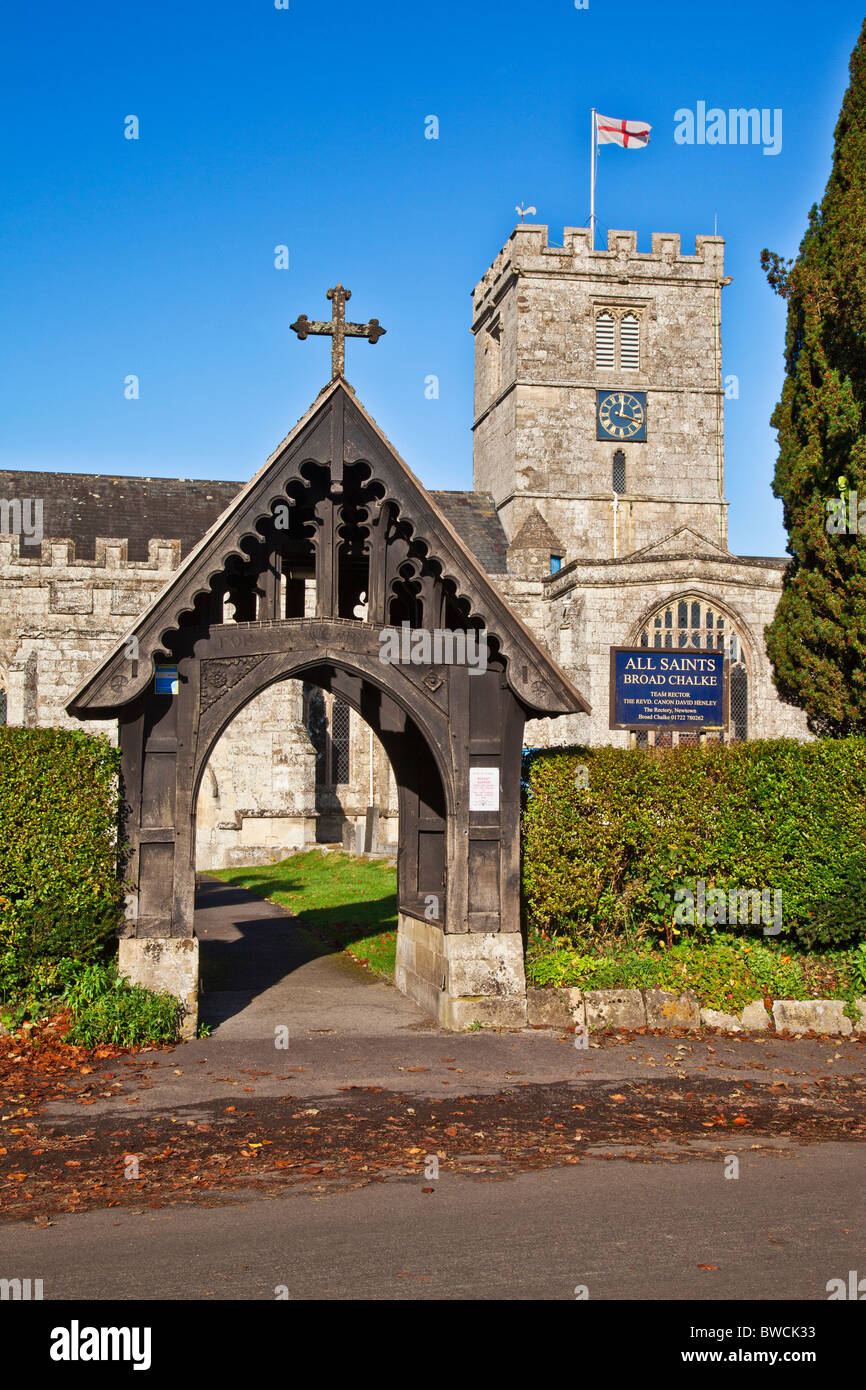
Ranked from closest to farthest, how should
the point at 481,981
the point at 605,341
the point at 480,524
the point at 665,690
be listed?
the point at 481,981, the point at 665,690, the point at 480,524, the point at 605,341

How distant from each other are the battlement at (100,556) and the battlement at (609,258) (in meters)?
18.1

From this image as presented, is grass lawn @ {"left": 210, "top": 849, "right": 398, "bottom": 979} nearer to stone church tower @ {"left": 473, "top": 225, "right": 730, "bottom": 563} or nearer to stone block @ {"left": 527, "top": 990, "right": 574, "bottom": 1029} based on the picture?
stone block @ {"left": 527, "top": 990, "right": 574, "bottom": 1029}

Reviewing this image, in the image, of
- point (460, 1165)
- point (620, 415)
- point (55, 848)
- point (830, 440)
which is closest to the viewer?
point (460, 1165)

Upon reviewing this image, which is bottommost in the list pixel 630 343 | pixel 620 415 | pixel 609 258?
pixel 620 415

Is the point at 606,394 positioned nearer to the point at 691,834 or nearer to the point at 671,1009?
the point at 691,834

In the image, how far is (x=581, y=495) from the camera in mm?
42875

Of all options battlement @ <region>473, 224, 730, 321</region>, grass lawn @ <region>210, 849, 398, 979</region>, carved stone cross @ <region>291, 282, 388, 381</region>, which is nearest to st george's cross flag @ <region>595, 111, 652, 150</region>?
battlement @ <region>473, 224, 730, 321</region>

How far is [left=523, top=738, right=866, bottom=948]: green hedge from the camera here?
40.6 feet

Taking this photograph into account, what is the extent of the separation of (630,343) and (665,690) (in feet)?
82.4

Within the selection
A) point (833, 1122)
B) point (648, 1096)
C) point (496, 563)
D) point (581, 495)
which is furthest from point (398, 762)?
point (581, 495)

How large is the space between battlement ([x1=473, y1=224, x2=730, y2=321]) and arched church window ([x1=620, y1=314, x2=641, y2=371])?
4.74ft

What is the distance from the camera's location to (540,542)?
39969 millimetres

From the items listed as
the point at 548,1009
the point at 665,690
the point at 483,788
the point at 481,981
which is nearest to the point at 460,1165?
the point at 481,981
